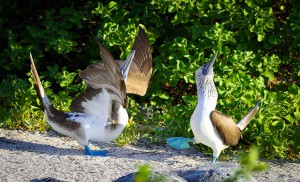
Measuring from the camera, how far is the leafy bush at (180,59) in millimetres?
5316

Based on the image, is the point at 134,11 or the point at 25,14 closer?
the point at 134,11

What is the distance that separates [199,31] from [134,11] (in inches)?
29.2

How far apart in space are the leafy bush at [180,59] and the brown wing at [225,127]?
0.36 metres

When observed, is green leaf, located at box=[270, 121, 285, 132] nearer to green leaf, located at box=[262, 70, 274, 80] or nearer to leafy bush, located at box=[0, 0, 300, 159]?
leafy bush, located at box=[0, 0, 300, 159]

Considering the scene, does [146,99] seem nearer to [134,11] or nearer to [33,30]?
[134,11]

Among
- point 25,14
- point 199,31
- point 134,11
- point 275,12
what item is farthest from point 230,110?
point 25,14

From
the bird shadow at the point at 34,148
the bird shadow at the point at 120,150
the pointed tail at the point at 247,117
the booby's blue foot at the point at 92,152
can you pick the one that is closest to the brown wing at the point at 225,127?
the pointed tail at the point at 247,117

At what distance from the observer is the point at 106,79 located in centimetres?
451

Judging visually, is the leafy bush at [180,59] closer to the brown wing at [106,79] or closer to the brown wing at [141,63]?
the brown wing at [141,63]

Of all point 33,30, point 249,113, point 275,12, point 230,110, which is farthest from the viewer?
point 275,12

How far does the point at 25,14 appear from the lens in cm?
743

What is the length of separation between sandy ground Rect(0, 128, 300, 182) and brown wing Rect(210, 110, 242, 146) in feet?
0.62

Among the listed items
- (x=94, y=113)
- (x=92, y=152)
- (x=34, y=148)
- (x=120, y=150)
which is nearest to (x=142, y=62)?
(x=94, y=113)

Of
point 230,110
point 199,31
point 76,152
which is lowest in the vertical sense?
point 76,152
